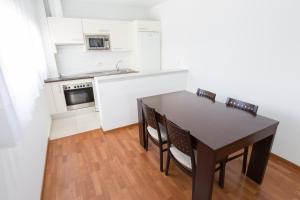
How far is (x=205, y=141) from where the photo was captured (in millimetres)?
1271

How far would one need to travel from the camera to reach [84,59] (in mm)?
4098

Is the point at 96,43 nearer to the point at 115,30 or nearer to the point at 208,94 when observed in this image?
the point at 115,30

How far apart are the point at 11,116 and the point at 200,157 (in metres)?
1.34

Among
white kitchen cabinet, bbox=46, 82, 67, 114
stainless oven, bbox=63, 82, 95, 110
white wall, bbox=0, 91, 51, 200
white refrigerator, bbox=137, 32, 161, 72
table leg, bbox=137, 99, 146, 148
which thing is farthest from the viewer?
white refrigerator, bbox=137, 32, 161, 72

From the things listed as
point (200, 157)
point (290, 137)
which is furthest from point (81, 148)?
point (290, 137)

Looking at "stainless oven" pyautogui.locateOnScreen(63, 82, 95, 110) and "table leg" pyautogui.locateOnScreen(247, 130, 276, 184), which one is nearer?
"table leg" pyautogui.locateOnScreen(247, 130, 276, 184)

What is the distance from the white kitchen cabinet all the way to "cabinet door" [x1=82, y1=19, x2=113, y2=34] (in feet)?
4.50

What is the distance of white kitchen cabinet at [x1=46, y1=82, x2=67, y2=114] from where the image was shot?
3.33 meters

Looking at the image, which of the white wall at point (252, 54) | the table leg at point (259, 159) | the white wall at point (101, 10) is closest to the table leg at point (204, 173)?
the table leg at point (259, 159)

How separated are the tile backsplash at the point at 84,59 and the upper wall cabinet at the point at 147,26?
0.83 metres

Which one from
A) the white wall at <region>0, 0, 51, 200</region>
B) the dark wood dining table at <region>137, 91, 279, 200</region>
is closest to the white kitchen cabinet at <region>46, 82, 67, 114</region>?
the white wall at <region>0, 0, 51, 200</region>

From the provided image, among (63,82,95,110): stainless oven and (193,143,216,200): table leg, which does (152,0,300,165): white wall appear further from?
(63,82,95,110): stainless oven

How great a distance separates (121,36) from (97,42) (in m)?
0.63

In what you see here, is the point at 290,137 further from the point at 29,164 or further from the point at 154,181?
the point at 29,164
